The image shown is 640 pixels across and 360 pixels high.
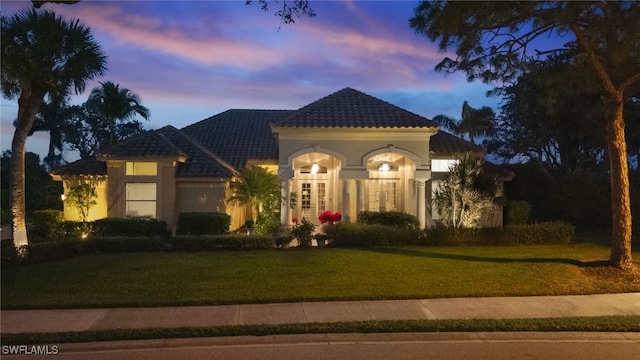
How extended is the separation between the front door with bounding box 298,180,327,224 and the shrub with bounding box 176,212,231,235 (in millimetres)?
5583

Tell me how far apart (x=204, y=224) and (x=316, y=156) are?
6.51 meters

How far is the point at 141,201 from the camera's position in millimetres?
20281

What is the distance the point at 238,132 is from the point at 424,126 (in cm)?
1208

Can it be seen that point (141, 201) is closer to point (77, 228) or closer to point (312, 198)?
point (77, 228)

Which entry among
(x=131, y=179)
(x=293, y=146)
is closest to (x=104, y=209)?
(x=131, y=179)

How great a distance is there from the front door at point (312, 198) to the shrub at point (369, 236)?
6.56 m

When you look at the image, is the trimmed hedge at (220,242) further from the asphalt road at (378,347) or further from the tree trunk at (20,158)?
the asphalt road at (378,347)

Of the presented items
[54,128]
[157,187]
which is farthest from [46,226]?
[54,128]

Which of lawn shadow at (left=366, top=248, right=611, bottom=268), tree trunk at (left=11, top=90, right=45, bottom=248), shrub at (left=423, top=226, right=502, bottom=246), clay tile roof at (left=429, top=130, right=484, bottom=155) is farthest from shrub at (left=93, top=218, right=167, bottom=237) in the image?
clay tile roof at (left=429, top=130, right=484, bottom=155)

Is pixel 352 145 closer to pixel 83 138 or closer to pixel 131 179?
pixel 131 179

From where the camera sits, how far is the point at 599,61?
41.0 feet

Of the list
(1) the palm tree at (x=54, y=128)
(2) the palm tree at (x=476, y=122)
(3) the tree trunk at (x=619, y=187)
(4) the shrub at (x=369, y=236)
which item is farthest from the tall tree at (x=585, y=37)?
(1) the palm tree at (x=54, y=128)

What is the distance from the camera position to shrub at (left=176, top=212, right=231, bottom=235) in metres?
18.0

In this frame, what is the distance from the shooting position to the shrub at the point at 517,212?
21656 mm
